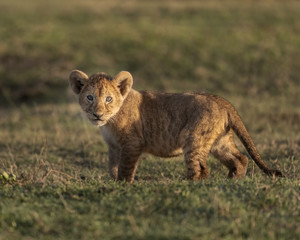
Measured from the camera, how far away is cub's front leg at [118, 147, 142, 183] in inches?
276

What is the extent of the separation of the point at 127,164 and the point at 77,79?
140 centimetres

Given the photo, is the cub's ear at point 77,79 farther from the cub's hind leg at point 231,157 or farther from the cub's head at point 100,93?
the cub's hind leg at point 231,157

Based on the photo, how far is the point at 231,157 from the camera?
727 cm

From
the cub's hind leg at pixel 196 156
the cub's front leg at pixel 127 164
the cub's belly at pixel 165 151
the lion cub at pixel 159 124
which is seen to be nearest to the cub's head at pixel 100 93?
the lion cub at pixel 159 124

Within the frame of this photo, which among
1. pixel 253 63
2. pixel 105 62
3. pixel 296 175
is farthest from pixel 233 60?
pixel 296 175

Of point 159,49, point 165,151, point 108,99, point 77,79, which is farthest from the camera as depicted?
point 159,49

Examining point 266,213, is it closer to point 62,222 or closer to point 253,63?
point 62,222

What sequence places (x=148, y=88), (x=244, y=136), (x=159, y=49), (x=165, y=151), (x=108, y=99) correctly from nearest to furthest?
(x=244, y=136), (x=108, y=99), (x=165, y=151), (x=148, y=88), (x=159, y=49)

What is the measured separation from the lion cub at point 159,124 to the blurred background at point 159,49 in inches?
328

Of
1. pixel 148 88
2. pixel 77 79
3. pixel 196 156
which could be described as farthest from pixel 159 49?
pixel 196 156

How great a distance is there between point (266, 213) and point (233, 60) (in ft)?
Result: 43.8

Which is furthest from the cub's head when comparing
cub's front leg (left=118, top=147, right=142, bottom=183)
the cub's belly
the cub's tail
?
the cub's tail

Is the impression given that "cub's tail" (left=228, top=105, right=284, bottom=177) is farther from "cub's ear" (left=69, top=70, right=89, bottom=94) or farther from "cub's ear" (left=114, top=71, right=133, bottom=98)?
"cub's ear" (left=69, top=70, right=89, bottom=94)

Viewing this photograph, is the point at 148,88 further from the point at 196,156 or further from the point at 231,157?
the point at 196,156
